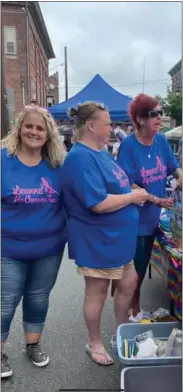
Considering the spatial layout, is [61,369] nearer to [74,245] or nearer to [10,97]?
[74,245]

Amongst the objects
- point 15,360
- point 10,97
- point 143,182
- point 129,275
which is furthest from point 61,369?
point 10,97

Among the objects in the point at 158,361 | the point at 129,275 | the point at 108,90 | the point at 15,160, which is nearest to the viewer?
the point at 158,361

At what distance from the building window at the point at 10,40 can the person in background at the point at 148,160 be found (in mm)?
21566

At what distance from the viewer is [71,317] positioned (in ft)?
10.2

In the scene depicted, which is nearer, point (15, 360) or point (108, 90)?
point (15, 360)

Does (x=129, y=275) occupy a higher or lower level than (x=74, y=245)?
lower

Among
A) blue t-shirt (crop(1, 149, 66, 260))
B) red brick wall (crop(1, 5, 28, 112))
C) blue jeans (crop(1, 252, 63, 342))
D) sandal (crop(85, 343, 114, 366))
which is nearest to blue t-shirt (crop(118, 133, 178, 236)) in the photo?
blue t-shirt (crop(1, 149, 66, 260))

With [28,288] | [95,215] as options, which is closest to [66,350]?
[28,288]

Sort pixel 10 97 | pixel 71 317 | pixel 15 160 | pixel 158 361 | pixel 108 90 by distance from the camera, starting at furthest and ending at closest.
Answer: pixel 108 90
pixel 10 97
pixel 71 317
pixel 15 160
pixel 158 361

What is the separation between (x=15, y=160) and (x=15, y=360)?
1236 millimetres

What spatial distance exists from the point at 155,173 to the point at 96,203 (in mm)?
609

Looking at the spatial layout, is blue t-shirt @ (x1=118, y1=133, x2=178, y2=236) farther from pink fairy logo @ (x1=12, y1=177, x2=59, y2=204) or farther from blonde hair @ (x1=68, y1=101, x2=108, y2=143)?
pink fairy logo @ (x1=12, y1=177, x2=59, y2=204)

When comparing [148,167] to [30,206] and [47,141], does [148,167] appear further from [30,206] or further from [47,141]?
[30,206]

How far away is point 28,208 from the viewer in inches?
82.6
